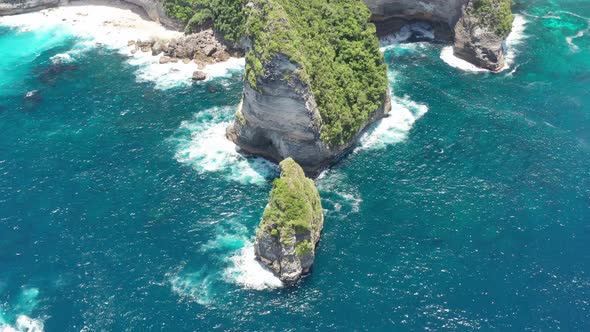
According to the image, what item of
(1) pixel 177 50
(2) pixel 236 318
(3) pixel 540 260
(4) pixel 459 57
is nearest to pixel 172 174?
(2) pixel 236 318

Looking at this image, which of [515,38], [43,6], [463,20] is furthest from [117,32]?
[515,38]

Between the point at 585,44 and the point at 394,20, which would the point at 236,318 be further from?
the point at 585,44

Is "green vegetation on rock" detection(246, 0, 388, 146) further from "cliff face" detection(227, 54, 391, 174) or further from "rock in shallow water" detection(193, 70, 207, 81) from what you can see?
"rock in shallow water" detection(193, 70, 207, 81)

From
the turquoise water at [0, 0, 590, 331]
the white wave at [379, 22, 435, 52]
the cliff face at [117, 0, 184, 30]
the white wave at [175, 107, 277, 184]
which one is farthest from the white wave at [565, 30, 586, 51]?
the cliff face at [117, 0, 184, 30]

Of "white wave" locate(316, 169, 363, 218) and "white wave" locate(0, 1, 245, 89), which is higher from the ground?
"white wave" locate(0, 1, 245, 89)

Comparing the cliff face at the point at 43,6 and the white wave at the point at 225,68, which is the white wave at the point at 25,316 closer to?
the white wave at the point at 225,68

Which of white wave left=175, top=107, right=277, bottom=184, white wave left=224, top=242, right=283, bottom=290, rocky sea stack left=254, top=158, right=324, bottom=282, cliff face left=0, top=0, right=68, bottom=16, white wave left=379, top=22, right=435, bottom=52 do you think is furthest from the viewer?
cliff face left=0, top=0, right=68, bottom=16

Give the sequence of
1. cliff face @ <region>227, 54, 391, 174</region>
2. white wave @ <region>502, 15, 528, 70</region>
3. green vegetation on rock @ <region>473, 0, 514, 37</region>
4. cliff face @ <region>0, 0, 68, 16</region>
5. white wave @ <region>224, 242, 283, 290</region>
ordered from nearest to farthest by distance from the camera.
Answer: white wave @ <region>224, 242, 283, 290</region>, cliff face @ <region>227, 54, 391, 174</region>, green vegetation on rock @ <region>473, 0, 514, 37</region>, white wave @ <region>502, 15, 528, 70</region>, cliff face @ <region>0, 0, 68, 16</region>
